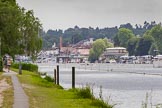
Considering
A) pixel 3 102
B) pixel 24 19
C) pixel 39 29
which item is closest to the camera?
pixel 3 102

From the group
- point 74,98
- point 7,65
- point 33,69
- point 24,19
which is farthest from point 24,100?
point 33,69

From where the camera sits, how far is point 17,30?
6725 centimetres

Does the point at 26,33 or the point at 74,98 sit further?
the point at 26,33

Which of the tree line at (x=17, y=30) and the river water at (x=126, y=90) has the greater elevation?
the tree line at (x=17, y=30)

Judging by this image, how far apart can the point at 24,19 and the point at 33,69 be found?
53.2 ft

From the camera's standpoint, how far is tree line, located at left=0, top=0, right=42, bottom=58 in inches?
2554

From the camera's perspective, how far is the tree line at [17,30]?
64.9 metres

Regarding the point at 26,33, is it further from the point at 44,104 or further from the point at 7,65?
the point at 44,104

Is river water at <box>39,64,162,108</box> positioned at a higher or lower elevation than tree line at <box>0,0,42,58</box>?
lower

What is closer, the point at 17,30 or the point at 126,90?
the point at 126,90

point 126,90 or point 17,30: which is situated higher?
point 17,30

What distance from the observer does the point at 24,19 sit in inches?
2916

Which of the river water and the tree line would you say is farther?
the tree line

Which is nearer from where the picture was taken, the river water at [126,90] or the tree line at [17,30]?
the river water at [126,90]
